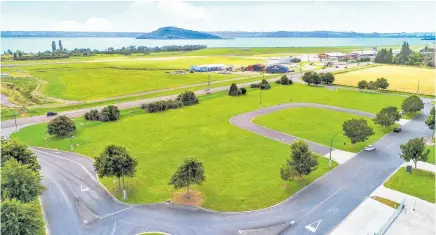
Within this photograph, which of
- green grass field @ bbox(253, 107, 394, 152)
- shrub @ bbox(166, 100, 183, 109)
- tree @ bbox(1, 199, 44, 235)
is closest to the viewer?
tree @ bbox(1, 199, 44, 235)

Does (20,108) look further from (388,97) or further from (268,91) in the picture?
(388,97)

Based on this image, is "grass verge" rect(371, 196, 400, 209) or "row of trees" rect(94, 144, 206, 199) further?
"row of trees" rect(94, 144, 206, 199)

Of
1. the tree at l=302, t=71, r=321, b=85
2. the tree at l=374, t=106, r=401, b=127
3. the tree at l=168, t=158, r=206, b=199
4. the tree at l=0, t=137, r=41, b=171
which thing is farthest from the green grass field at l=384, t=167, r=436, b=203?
the tree at l=302, t=71, r=321, b=85

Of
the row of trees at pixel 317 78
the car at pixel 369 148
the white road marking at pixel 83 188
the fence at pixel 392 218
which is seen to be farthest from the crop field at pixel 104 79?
Result: the fence at pixel 392 218

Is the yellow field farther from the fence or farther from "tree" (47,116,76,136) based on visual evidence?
"tree" (47,116,76,136)

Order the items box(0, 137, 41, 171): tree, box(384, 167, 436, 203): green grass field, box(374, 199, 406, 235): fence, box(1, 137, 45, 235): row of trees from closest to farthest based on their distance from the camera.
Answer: box(1, 137, 45, 235): row of trees
box(374, 199, 406, 235): fence
box(0, 137, 41, 171): tree
box(384, 167, 436, 203): green grass field

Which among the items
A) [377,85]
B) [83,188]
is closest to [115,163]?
[83,188]

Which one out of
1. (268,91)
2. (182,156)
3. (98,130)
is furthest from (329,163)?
(268,91)

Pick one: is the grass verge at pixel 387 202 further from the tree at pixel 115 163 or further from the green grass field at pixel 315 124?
the tree at pixel 115 163
